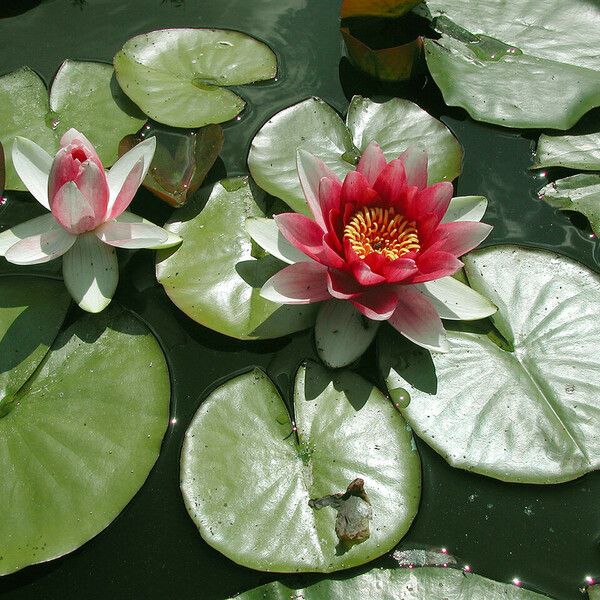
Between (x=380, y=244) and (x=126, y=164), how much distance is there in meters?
1.13

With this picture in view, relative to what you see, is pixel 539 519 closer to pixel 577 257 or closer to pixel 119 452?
pixel 577 257

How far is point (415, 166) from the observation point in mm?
2301

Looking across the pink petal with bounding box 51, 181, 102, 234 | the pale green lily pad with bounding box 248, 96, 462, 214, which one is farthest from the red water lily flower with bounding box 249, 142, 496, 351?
the pink petal with bounding box 51, 181, 102, 234

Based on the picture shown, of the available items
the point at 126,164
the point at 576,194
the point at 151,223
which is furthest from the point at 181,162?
the point at 576,194

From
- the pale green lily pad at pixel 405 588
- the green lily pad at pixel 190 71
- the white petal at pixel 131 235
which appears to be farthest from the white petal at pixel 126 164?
the pale green lily pad at pixel 405 588

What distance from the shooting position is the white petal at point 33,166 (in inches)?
96.3

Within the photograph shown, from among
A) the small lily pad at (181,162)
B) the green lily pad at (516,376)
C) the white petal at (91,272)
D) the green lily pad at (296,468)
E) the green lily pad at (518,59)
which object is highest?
the green lily pad at (518,59)

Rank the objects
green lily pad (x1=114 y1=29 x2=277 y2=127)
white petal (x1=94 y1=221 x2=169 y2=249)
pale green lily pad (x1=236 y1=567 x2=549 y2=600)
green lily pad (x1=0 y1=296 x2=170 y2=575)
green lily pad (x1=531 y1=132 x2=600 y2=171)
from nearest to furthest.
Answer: pale green lily pad (x1=236 y1=567 x2=549 y2=600) < green lily pad (x1=0 y1=296 x2=170 y2=575) < white petal (x1=94 y1=221 x2=169 y2=249) < green lily pad (x1=531 y1=132 x2=600 y2=171) < green lily pad (x1=114 y1=29 x2=277 y2=127)

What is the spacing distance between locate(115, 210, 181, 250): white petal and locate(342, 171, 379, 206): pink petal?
0.73 m

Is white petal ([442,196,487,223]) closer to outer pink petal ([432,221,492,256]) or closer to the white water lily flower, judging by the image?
outer pink petal ([432,221,492,256])

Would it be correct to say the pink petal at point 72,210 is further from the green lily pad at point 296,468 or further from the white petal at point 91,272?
the green lily pad at point 296,468

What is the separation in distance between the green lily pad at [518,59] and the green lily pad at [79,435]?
1.93m

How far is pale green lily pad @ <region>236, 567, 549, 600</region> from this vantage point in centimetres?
184

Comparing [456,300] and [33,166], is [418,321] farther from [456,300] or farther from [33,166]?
[33,166]
